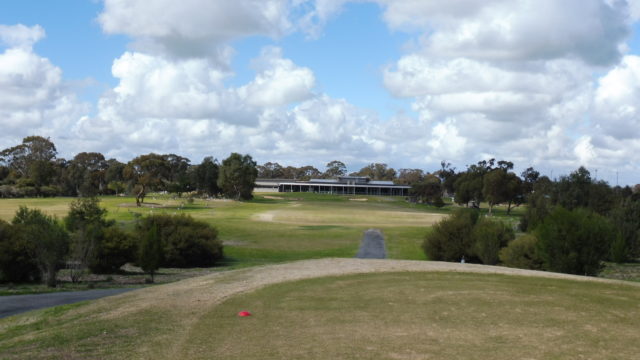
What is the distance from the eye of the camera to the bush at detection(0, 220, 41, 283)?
27.8 metres

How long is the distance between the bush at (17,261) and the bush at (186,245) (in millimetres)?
7739

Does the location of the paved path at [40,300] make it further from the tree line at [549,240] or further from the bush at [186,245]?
the tree line at [549,240]

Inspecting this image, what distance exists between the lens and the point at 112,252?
32656mm

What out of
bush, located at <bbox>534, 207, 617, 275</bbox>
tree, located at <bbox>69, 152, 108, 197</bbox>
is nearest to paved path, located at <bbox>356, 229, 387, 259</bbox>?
bush, located at <bbox>534, 207, 617, 275</bbox>

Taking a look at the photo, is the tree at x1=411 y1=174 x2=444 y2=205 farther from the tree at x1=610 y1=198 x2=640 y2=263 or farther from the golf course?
the golf course

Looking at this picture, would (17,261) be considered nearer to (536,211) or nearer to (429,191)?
(536,211)

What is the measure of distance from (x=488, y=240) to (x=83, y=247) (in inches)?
935

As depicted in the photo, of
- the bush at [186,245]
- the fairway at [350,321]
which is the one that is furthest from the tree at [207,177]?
the fairway at [350,321]

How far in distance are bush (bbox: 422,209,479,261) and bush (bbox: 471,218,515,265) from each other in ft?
2.40

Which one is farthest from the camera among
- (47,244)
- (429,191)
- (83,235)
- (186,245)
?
(429,191)

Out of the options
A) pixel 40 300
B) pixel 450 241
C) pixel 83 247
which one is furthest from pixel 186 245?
pixel 450 241

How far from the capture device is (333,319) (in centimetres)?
1384

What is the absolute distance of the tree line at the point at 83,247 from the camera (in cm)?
2694

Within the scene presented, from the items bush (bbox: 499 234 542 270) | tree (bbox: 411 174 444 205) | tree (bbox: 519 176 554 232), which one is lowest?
bush (bbox: 499 234 542 270)
